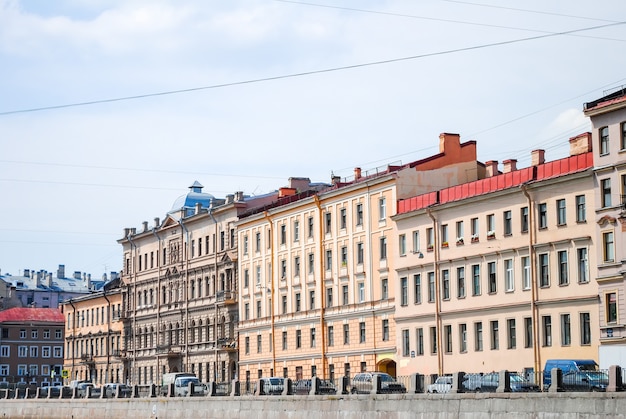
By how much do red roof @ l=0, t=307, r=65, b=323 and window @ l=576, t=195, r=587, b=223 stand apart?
94.5 metres

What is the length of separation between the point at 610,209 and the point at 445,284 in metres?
12.4

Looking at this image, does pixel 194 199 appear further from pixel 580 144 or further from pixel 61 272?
pixel 61 272

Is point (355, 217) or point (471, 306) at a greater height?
point (355, 217)

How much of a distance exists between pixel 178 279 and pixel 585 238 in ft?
148

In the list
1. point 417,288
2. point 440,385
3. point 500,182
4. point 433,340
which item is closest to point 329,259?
point 417,288

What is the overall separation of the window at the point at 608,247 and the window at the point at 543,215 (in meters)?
3.79

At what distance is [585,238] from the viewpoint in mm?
51219

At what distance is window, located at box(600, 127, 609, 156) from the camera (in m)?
50.4

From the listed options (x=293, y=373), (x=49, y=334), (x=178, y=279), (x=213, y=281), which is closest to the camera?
(x=293, y=373)

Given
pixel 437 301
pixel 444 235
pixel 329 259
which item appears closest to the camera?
pixel 437 301

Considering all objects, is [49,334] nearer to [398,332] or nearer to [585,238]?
[398,332]

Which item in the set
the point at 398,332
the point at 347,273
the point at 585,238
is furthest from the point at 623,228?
the point at 347,273

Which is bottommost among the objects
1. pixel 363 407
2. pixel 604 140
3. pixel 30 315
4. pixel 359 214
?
pixel 363 407

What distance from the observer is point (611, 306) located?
4962cm
